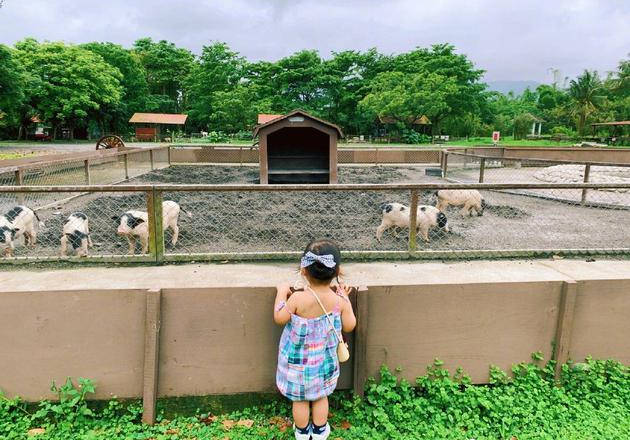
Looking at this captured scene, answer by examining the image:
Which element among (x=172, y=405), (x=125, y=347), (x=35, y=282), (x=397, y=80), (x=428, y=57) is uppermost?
(x=428, y=57)

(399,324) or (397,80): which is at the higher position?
(397,80)

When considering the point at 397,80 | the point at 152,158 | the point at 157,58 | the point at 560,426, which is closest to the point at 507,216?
the point at 560,426

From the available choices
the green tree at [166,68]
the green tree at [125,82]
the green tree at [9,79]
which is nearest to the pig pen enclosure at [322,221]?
the green tree at [9,79]

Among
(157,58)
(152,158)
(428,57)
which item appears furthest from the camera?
(157,58)

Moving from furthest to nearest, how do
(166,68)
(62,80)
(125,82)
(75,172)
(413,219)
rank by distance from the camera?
→ 1. (166,68)
2. (125,82)
3. (62,80)
4. (75,172)
5. (413,219)

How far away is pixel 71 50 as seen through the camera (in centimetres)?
3669

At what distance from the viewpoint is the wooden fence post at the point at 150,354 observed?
9.14 feet

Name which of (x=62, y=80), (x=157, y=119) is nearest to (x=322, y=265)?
(x=62, y=80)

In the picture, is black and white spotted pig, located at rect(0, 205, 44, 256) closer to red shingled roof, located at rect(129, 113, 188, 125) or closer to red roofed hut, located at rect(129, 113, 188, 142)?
red roofed hut, located at rect(129, 113, 188, 142)

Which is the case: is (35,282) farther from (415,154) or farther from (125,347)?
(415,154)

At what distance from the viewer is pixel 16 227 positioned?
4.80 m

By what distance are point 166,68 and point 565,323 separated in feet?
172

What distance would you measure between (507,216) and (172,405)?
6105 millimetres

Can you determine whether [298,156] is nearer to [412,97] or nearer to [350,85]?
[412,97]
